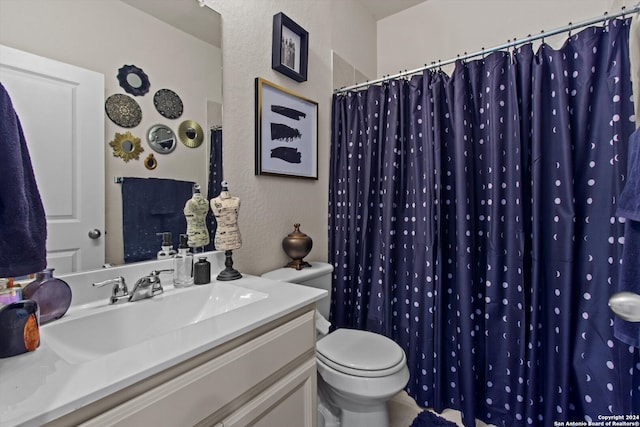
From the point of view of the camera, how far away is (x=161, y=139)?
1048 mm

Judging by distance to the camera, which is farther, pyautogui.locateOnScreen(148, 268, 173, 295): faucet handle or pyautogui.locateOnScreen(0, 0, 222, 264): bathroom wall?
pyautogui.locateOnScreen(148, 268, 173, 295): faucet handle

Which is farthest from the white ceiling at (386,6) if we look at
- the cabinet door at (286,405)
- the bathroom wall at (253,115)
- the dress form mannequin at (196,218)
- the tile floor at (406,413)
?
the tile floor at (406,413)

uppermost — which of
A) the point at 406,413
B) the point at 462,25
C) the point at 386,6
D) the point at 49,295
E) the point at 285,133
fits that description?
the point at 386,6

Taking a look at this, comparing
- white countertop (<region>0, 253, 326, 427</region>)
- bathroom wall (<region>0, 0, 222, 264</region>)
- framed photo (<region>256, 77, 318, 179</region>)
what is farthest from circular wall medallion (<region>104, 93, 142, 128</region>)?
white countertop (<region>0, 253, 326, 427</region>)

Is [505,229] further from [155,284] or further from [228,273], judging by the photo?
[155,284]

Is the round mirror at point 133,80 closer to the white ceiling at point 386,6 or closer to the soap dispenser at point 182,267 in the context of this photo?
the soap dispenser at point 182,267

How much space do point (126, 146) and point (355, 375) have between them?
1218 millimetres

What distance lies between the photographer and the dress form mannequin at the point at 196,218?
3.63ft

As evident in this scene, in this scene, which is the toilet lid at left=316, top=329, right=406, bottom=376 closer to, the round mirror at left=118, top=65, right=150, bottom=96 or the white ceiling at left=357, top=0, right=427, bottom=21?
the round mirror at left=118, top=65, right=150, bottom=96

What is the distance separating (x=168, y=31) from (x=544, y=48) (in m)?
1.62

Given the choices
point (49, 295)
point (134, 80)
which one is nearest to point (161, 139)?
point (134, 80)

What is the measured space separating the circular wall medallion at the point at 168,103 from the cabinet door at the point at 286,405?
1.02 m

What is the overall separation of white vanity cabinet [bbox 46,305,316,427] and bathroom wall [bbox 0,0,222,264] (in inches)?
21.7

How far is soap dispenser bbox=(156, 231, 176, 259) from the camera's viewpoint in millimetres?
1041
